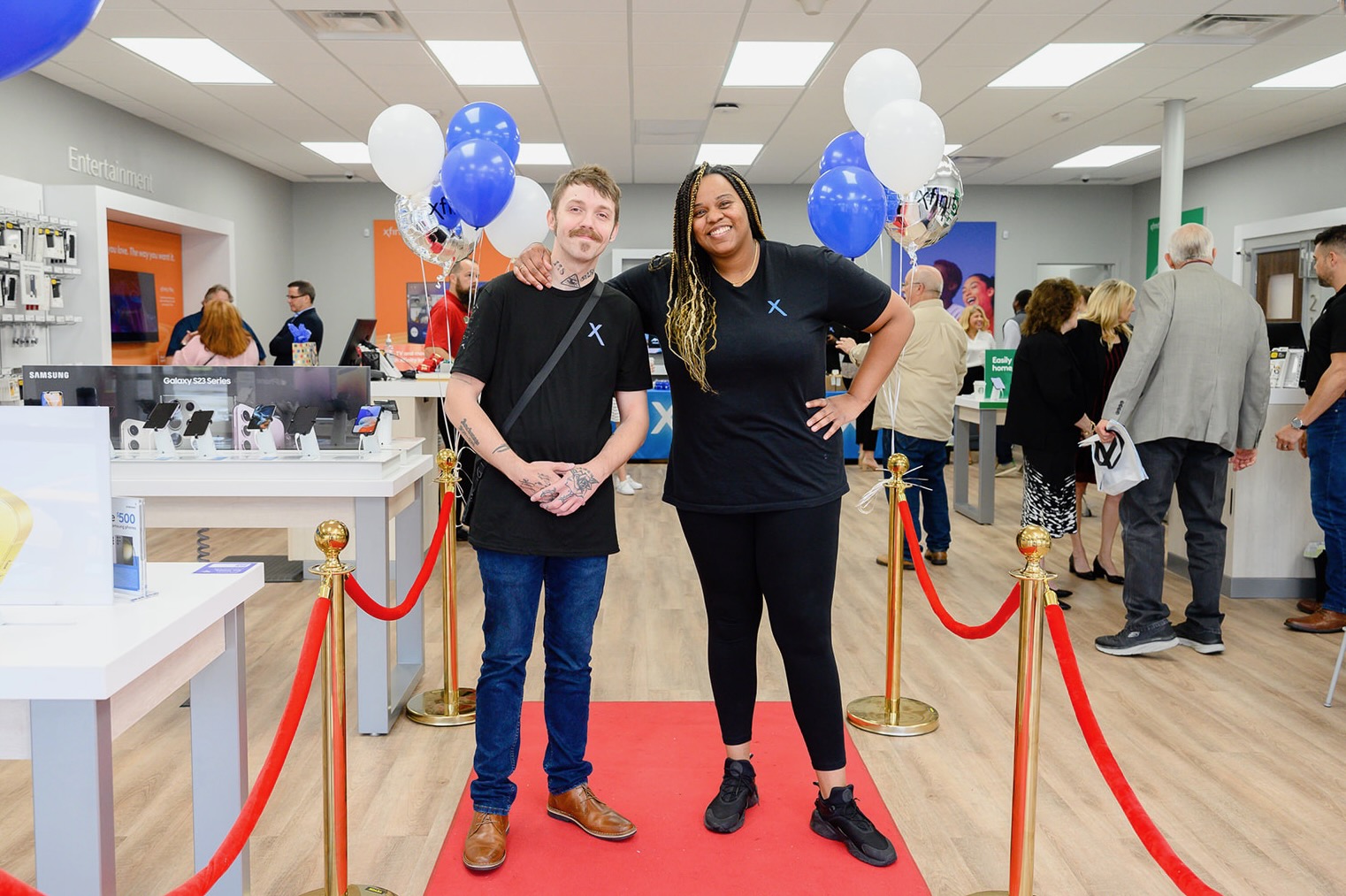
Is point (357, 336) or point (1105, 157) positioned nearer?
point (357, 336)

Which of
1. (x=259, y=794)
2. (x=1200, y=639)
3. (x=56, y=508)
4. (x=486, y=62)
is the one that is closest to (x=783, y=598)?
(x=259, y=794)

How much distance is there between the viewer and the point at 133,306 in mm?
8312

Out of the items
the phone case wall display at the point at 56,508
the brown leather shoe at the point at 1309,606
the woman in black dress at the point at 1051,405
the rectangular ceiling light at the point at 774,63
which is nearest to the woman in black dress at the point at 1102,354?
the woman in black dress at the point at 1051,405

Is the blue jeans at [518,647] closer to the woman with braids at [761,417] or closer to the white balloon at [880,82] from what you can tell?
the woman with braids at [761,417]

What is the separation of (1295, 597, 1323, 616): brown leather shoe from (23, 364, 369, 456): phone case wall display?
4.02 meters

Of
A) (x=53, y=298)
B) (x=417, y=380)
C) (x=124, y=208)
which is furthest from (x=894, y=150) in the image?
(x=124, y=208)

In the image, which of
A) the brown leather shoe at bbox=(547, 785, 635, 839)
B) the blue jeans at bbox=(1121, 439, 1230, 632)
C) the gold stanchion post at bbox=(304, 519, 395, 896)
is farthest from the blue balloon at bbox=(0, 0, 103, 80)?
the blue jeans at bbox=(1121, 439, 1230, 632)

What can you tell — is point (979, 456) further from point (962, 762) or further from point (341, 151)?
point (341, 151)

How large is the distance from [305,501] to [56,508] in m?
1.57

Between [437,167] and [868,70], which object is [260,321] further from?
[868,70]

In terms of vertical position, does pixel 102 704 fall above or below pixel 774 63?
below

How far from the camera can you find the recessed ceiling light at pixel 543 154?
383 inches

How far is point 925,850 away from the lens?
2.43m

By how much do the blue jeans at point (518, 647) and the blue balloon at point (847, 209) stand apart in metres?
1.37
